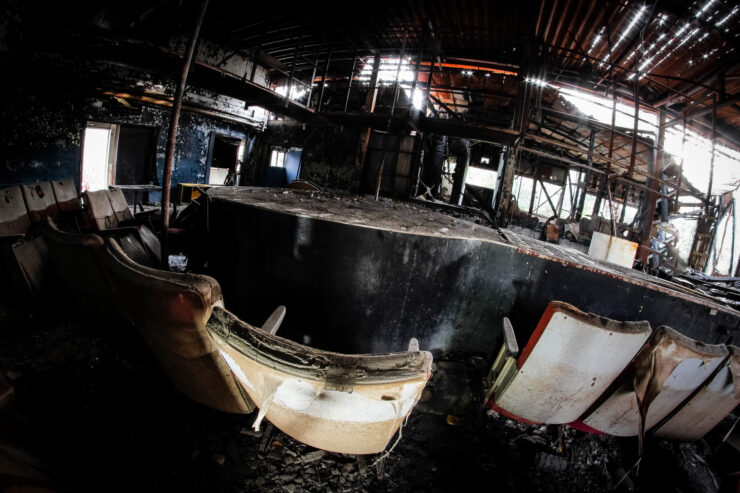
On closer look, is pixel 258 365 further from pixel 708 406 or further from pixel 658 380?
pixel 708 406

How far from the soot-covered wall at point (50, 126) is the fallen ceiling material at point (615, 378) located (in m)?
10.1

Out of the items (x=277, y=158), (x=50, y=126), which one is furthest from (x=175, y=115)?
(x=277, y=158)

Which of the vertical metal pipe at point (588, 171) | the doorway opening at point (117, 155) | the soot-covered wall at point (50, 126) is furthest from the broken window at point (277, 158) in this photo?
the vertical metal pipe at point (588, 171)

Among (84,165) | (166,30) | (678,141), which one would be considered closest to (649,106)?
(678,141)

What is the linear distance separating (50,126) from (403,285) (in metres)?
9.25

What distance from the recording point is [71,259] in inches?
73.1

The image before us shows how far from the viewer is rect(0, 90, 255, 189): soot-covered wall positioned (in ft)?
19.3

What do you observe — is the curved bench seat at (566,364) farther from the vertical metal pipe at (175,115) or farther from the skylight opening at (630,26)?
the skylight opening at (630,26)

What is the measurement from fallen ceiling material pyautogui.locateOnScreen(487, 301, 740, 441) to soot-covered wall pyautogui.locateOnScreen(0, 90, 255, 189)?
33.0 ft

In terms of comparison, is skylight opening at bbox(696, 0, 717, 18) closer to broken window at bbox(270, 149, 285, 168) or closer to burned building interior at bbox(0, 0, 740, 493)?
burned building interior at bbox(0, 0, 740, 493)

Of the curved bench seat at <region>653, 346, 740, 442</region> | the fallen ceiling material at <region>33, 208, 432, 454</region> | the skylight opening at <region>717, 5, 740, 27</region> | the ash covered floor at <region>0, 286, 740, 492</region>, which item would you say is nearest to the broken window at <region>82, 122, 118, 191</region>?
→ the ash covered floor at <region>0, 286, 740, 492</region>

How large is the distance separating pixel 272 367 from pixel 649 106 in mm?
10113

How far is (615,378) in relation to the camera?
200 cm

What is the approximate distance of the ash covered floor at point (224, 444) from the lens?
168cm
